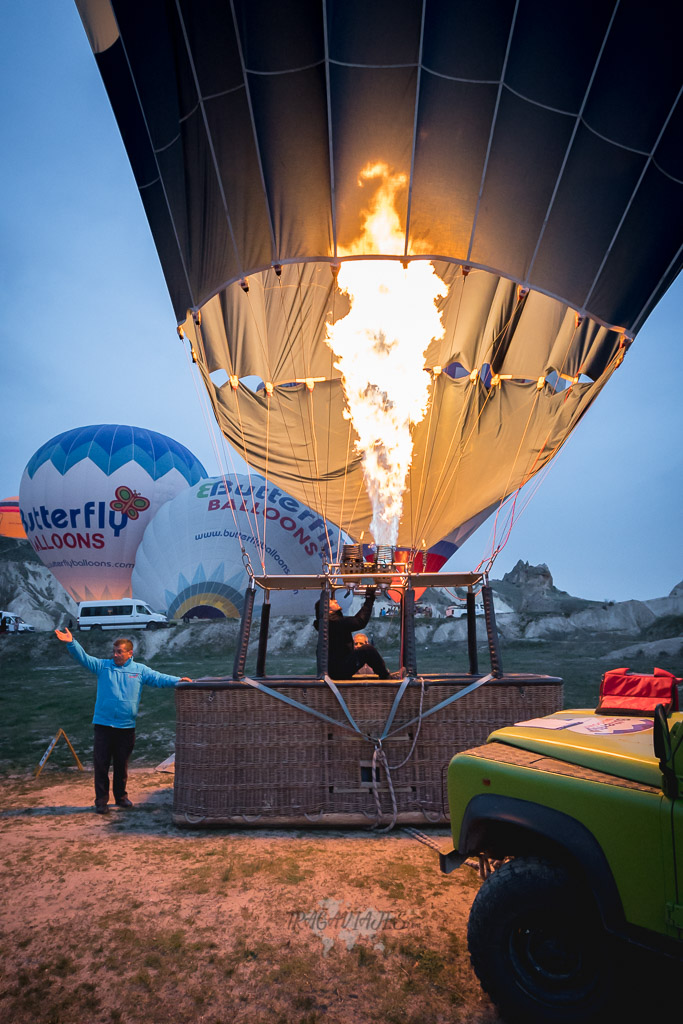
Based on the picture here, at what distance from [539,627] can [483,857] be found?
21.8 m

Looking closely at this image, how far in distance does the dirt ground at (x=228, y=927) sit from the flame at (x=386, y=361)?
4.66 meters

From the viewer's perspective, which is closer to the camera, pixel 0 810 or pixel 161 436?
pixel 0 810

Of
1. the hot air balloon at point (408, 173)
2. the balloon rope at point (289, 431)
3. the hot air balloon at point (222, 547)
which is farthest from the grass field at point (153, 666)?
the hot air balloon at point (408, 173)

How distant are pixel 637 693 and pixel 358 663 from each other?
2.69m

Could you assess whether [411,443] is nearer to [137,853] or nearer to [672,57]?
[672,57]

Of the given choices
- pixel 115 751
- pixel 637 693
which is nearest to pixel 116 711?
pixel 115 751

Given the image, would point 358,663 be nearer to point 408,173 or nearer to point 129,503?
point 408,173

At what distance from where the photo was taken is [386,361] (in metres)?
7.95

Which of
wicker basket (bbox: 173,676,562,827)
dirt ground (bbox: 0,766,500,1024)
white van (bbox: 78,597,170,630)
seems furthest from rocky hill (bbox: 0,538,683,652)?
dirt ground (bbox: 0,766,500,1024)

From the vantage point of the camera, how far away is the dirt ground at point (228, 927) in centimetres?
261

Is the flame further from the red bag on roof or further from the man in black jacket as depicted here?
the red bag on roof

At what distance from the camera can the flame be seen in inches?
300

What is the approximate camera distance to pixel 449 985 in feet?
9.00

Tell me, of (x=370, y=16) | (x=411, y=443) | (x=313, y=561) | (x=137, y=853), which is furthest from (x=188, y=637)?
(x=370, y=16)
